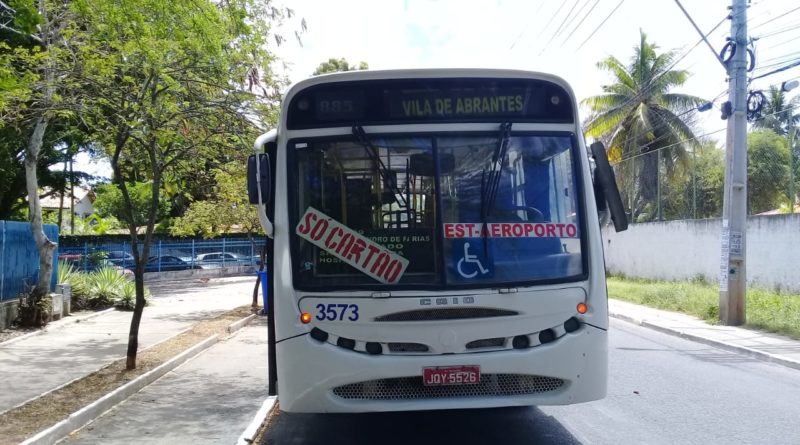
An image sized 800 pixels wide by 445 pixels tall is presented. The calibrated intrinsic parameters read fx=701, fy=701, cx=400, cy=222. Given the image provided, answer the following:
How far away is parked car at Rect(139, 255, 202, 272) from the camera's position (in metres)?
33.0

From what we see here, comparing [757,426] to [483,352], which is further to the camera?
[757,426]

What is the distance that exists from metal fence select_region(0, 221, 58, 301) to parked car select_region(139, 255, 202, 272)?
18.2 meters

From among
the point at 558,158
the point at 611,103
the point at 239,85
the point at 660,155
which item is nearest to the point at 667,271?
the point at 660,155

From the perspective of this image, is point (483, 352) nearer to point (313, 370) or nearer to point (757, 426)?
point (313, 370)

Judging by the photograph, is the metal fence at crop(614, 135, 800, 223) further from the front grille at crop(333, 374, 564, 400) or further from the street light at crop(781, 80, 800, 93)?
the front grille at crop(333, 374, 564, 400)

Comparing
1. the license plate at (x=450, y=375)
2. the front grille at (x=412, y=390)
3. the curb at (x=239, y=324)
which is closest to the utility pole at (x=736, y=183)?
the curb at (x=239, y=324)

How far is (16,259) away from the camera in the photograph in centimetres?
1387

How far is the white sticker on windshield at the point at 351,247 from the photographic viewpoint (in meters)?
5.14

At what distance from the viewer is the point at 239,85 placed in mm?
10320

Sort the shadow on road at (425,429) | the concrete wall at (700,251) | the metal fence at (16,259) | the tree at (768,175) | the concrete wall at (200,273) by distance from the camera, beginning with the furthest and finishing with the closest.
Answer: the concrete wall at (200,273)
the tree at (768,175)
the concrete wall at (700,251)
the metal fence at (16,259)
the shadow on road at (425,429)

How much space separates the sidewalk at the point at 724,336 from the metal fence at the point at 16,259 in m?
13.1

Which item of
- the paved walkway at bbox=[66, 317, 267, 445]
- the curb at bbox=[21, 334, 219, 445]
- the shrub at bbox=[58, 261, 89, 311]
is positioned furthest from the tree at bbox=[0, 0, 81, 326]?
the paved walkway at bbox=[66, 317, 267, 445]

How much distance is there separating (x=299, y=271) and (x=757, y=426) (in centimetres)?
464

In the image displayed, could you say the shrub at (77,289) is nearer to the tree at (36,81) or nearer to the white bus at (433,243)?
the tree at (36,81)
